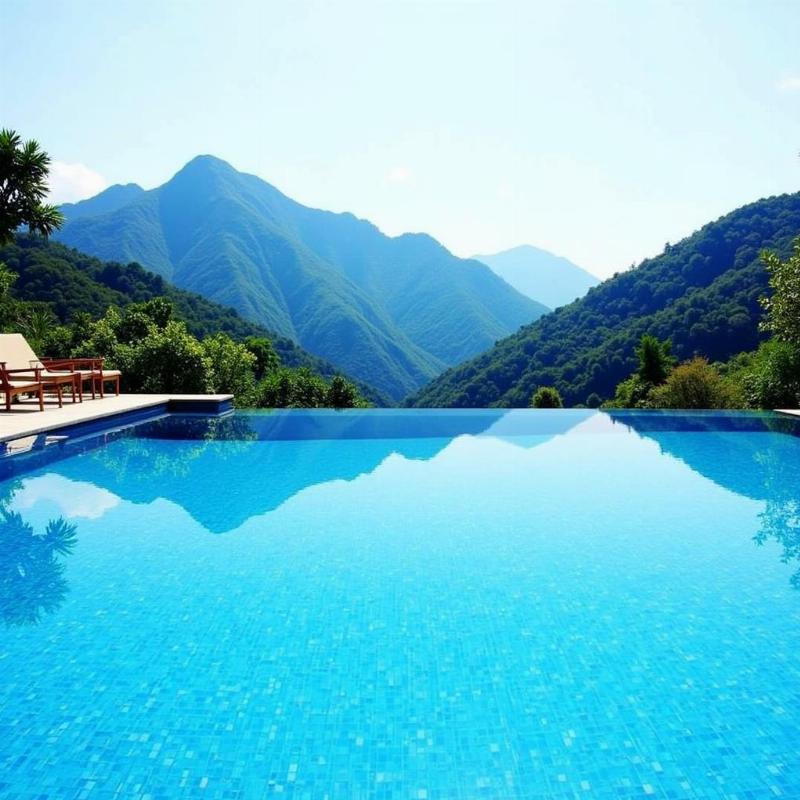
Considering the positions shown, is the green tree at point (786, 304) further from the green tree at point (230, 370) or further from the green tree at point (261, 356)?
the green tree at point (261, 356)

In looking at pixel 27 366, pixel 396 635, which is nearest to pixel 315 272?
pixel 27 366

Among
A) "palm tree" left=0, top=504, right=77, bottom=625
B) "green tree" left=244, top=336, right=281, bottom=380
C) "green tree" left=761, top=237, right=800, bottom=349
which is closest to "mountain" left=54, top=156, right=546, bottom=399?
"green tree" left=244, top=336, right=281, bottom=380

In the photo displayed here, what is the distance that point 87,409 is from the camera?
8.95 metres

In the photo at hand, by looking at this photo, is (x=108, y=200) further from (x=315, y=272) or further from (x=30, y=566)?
(x=30, y=566)

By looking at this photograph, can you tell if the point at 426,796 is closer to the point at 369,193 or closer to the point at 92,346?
the point at 92,346

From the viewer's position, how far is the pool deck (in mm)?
7496

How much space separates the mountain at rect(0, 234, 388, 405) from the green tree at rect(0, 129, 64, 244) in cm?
1632

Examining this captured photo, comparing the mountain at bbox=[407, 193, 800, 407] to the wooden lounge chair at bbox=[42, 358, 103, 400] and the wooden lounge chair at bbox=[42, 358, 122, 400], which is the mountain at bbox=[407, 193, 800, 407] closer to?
the wooden lounge chair at bbox=[42, 358, 122, 400]

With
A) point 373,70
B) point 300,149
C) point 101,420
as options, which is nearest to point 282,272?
point 300,149

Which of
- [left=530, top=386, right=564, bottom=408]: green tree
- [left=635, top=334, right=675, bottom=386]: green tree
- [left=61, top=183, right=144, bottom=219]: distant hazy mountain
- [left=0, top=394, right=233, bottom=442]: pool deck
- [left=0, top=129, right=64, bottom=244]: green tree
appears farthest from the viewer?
[left=61, top=183, right=144, bottom=219]: distant hazy mountain

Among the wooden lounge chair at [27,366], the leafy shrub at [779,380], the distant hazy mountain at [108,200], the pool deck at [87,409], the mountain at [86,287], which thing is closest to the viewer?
the pool deck at [87,409]

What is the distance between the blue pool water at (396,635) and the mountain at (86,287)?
24604 mm

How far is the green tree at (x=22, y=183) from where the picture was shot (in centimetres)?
1091

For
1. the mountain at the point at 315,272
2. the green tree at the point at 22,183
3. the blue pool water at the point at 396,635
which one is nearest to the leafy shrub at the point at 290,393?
the green tree at the point at 22,183
